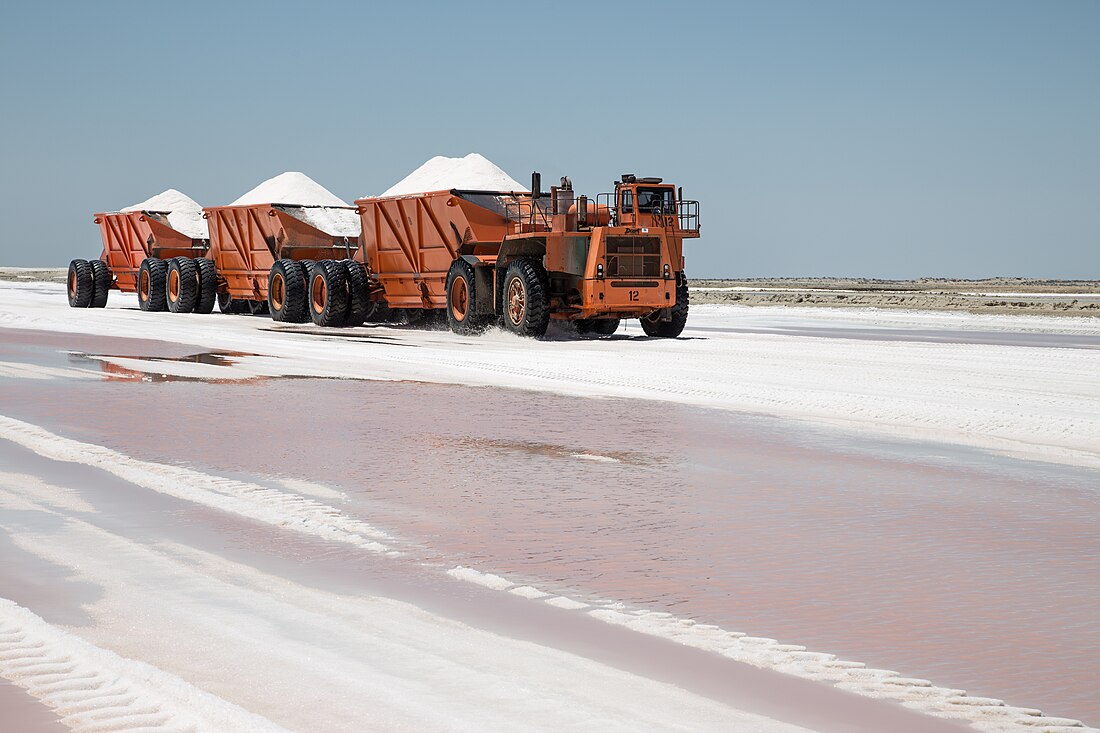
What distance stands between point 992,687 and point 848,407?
29.6 ft

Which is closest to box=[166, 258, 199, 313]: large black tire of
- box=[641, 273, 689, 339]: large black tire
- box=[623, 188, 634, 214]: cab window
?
box=[641, 273, 689, 339]: large black tire

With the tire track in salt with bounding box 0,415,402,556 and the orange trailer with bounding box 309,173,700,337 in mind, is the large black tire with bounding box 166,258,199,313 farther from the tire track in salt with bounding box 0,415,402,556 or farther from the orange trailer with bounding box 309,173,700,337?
the tire track in salt with bounding box 0,415,402,556

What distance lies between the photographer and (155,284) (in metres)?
35.4

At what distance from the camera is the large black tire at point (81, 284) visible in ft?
126

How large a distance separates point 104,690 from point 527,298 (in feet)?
62.9

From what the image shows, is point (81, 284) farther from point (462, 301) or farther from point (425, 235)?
point (462, 301)

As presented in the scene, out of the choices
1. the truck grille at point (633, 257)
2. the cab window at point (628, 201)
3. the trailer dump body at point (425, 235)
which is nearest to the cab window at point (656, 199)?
the cab window at point (628, 201)

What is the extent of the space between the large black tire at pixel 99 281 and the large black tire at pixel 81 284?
0.06 metres

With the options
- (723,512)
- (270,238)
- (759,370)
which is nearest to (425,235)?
(270,238)

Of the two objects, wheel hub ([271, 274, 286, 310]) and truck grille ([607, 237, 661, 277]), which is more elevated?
truck grille ([607, 237, 661, 277])

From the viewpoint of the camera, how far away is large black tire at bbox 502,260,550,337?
76.9 ft

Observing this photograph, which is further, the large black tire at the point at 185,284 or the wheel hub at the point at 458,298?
the large black tire at the point at 185,284

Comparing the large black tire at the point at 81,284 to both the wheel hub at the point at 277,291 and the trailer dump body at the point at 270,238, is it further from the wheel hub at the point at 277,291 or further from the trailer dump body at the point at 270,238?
Result: the wheel hub at the point at 277,291

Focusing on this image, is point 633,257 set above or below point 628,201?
below
